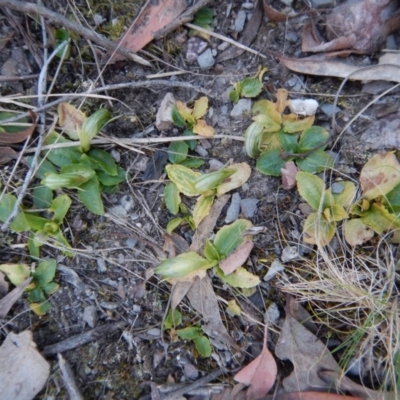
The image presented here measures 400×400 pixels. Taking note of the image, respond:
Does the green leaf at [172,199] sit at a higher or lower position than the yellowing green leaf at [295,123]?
lower

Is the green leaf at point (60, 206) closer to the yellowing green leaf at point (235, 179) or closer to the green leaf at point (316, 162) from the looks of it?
the yellowing green leaf at point (235, 179)

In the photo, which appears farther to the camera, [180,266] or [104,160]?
[104,160]

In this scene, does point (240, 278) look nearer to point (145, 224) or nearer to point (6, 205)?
point (145, 224)

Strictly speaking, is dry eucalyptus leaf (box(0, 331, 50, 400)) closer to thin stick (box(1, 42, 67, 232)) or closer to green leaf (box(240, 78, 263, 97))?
thin stick (box(1, 42, 67, 232))

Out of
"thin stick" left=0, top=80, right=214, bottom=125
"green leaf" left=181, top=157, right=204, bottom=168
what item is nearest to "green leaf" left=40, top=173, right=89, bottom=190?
"thin stick" left=0, top=80, right=214, bottom=125

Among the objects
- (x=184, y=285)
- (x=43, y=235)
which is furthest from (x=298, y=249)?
(x=43, y=235)

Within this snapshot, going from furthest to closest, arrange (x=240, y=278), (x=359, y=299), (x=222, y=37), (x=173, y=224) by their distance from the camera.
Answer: (x=222, y=37), (x=173, y=224), (x=240, y=278), (x=359, y=299)

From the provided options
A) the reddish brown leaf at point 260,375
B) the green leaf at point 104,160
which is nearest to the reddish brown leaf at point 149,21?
the green leaf at point 104,160

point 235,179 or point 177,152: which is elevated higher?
point 177,152

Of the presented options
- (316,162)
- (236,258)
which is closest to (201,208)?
(236,258)
